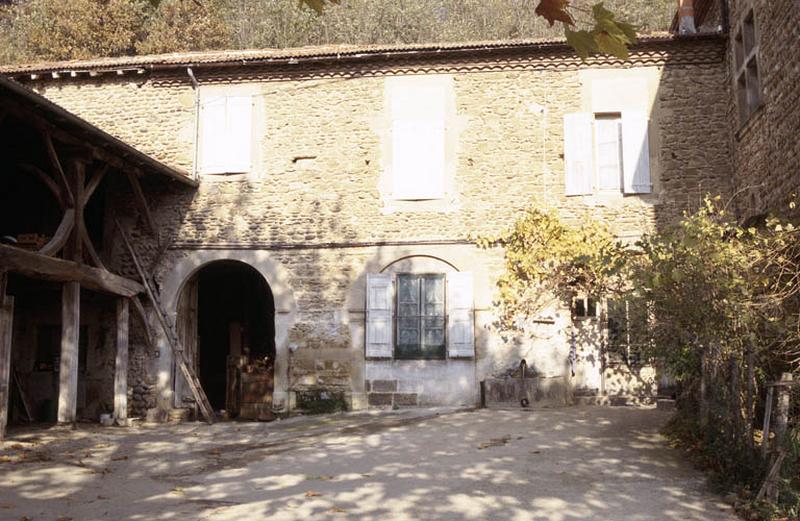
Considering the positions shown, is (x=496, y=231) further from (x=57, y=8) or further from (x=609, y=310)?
(x=57, y=8)

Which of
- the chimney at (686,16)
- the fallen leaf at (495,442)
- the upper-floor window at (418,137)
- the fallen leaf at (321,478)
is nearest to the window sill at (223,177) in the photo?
the upper-floor window at (418,137)

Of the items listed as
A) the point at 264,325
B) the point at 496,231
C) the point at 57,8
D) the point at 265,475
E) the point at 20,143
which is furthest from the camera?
the point at 57,8

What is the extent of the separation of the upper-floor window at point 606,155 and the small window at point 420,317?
2.48 meters

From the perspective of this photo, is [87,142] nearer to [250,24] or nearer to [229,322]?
[229,322]

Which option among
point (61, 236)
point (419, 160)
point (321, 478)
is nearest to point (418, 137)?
point (419, 160)

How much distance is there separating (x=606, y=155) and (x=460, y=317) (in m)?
3.27

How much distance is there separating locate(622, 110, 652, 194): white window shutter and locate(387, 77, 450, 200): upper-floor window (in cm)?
270

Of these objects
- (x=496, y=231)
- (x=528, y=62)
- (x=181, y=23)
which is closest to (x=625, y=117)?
(x=528, y=62)

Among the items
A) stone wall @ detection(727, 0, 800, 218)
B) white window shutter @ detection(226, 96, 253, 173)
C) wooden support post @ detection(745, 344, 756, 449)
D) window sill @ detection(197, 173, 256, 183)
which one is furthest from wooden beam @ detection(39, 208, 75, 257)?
stone wall @ detection(727, 0, 800, 218)

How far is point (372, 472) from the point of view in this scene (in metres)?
7.01

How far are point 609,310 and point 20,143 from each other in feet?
28.3

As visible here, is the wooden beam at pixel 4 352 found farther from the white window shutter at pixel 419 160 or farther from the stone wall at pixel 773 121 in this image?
the stone wall at pixel 773 121

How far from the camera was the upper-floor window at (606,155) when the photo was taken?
38.6ft

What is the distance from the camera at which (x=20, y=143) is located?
10953 mm
